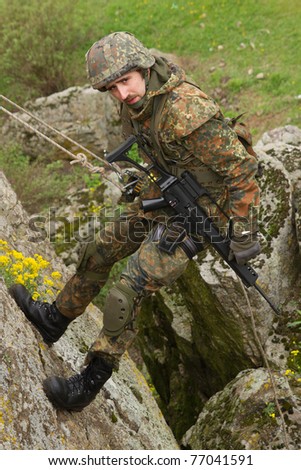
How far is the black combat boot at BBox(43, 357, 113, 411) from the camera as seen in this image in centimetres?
411

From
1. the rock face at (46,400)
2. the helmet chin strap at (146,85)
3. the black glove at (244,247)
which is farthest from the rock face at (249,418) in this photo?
the helmet chin strap at (146,85)

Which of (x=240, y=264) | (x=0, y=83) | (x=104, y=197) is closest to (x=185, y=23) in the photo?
(x=0, y=83)

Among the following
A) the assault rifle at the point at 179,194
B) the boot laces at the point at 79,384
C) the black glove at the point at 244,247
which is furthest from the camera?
the black glove at the point at 244,247

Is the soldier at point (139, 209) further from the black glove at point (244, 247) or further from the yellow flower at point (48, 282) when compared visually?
the yellow flower at point (48, 282)

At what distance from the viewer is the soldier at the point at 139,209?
157 inches

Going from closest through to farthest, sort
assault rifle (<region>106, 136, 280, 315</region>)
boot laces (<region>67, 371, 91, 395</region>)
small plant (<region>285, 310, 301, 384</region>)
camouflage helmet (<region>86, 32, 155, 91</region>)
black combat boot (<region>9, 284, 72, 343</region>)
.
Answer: camouflage helmet (<region>86, 32, 155, 91</region>)
boot laces (<region>67, 371, 91, 395</region>)
assault rifle (<region>106, 136, 280, 315</region>)
black combat boot (<region>9, 284, 72, 343</region>)
small plant (<region>285, 310, 301, 384</region>)

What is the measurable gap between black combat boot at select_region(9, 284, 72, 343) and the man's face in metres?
1.73

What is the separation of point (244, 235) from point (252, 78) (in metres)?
11.5

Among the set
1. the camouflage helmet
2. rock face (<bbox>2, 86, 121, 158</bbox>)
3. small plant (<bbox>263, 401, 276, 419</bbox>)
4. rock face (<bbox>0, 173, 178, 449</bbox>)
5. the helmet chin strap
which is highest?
the camouflage helmet

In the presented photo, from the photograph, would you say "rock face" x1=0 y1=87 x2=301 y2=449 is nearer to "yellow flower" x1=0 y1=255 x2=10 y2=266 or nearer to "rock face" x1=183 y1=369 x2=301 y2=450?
"rock face" x1=183 y1=369 x2=301 y2=450

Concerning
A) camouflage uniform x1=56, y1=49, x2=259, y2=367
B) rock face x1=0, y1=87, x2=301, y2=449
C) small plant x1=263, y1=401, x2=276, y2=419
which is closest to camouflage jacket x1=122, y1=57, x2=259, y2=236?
camouflage uniform x1=56, y1=49, x2=259, y2=367

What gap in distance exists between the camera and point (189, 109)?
3973mm

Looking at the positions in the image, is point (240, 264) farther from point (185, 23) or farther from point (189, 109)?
point (185, 23)

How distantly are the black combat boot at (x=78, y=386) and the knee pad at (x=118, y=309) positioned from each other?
10.4 inches
